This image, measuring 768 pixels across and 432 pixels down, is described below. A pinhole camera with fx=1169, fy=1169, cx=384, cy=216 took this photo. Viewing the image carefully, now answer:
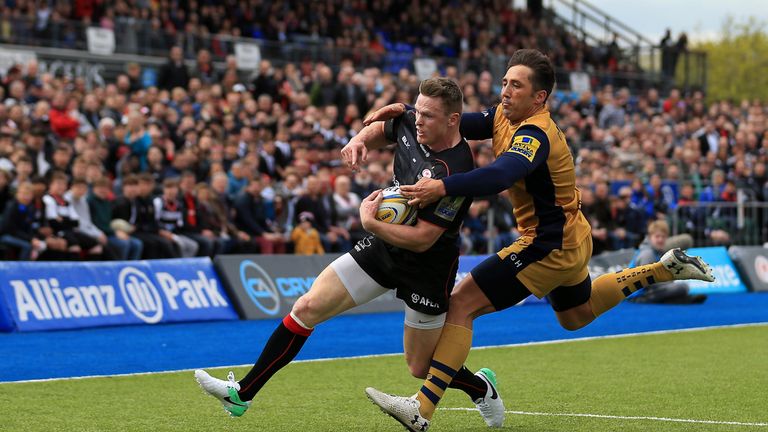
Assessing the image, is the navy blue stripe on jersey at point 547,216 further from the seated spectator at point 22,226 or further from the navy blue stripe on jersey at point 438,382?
the seated spectator at point 22,226

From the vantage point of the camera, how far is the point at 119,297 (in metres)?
13.7

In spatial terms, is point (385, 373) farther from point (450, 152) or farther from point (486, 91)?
point (486, 91)

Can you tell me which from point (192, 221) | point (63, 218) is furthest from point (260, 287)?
point (63, 218)

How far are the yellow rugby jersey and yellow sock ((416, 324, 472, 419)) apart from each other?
2.58 ft

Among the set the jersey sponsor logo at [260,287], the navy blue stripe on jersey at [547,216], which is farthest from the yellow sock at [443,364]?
the jersey sponsor logo at [260,287]

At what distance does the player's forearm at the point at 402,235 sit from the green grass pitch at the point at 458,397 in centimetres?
128

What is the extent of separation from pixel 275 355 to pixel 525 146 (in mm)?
1897

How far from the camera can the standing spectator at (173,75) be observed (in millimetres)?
21594

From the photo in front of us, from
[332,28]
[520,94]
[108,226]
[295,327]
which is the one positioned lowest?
[108,226]

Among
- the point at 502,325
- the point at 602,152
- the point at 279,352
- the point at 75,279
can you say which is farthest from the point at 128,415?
the point at 602,152

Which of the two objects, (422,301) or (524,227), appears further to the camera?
(524,227)

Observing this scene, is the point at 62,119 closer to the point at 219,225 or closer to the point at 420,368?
the point at 219,225

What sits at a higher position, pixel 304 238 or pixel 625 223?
pixel 304 238

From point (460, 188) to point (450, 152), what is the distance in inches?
20.5
